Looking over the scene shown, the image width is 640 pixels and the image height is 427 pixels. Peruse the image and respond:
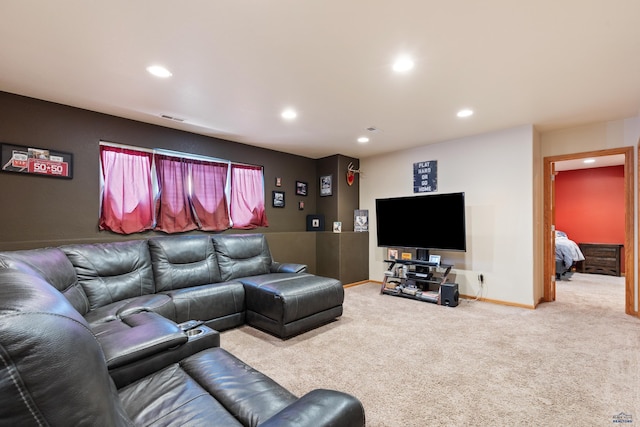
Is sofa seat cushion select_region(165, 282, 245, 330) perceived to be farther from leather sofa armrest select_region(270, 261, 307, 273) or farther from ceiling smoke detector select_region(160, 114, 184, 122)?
ceiling smoke detector select_region(160, 114, 184, 122)

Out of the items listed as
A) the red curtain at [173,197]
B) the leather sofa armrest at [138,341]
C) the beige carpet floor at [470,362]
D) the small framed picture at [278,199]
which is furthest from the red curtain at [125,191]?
the leather sofa armrest at [138,341]

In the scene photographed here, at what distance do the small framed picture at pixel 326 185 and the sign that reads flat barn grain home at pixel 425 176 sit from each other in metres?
1.53

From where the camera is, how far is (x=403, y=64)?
234 centimetres

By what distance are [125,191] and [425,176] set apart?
431 centimetres

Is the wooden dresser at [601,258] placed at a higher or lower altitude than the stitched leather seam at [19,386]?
lower

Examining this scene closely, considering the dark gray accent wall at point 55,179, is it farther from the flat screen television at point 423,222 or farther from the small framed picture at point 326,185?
the flat screen television at point 423,222

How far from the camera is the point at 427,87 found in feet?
8.98

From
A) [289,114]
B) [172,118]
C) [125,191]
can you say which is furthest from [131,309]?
[289,114]

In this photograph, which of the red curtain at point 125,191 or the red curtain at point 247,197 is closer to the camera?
the red curtain at point 125,191

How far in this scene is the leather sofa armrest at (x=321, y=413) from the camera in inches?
33.2

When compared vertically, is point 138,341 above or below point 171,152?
below

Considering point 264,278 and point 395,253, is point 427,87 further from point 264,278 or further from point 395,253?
point 395,253

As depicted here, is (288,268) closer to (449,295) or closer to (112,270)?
(112,270)

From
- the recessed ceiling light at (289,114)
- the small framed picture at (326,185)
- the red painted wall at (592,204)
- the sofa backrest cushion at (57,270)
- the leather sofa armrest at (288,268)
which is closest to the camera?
the sofa backrest cushion at (57,270)
